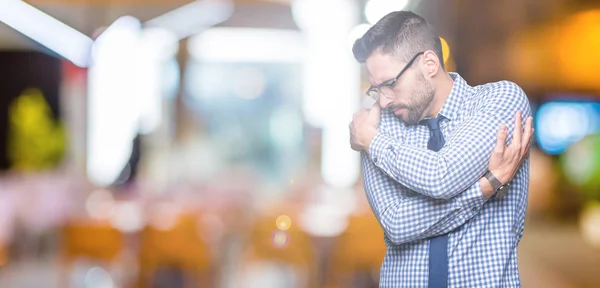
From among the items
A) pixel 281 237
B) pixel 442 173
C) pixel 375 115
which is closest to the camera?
pixel 442 173

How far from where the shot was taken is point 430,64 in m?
1.27

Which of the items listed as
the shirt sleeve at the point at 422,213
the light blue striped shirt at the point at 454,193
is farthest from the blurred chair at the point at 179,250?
the shirt sleeve at the point at 422,213

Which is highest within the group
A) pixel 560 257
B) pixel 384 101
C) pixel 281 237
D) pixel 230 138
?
pixel 230 138

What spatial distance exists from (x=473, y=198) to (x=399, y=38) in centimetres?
27

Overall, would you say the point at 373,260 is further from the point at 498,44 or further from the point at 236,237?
the point at 498,44

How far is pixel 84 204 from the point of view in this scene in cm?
625

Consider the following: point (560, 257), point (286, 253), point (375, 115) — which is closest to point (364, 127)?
point (375, 115)

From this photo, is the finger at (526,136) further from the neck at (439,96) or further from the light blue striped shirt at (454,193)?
the neck at (439,96)

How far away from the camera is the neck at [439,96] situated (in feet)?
4.28

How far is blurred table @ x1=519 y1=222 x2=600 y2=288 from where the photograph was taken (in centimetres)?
677

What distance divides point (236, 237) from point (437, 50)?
16.2ft

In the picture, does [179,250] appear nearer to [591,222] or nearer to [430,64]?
[430,64]

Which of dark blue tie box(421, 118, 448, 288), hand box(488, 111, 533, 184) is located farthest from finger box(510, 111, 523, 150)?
dark blue tie box(421, 118, 448, 288)

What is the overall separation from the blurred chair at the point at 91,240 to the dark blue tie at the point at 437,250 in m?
4.36
